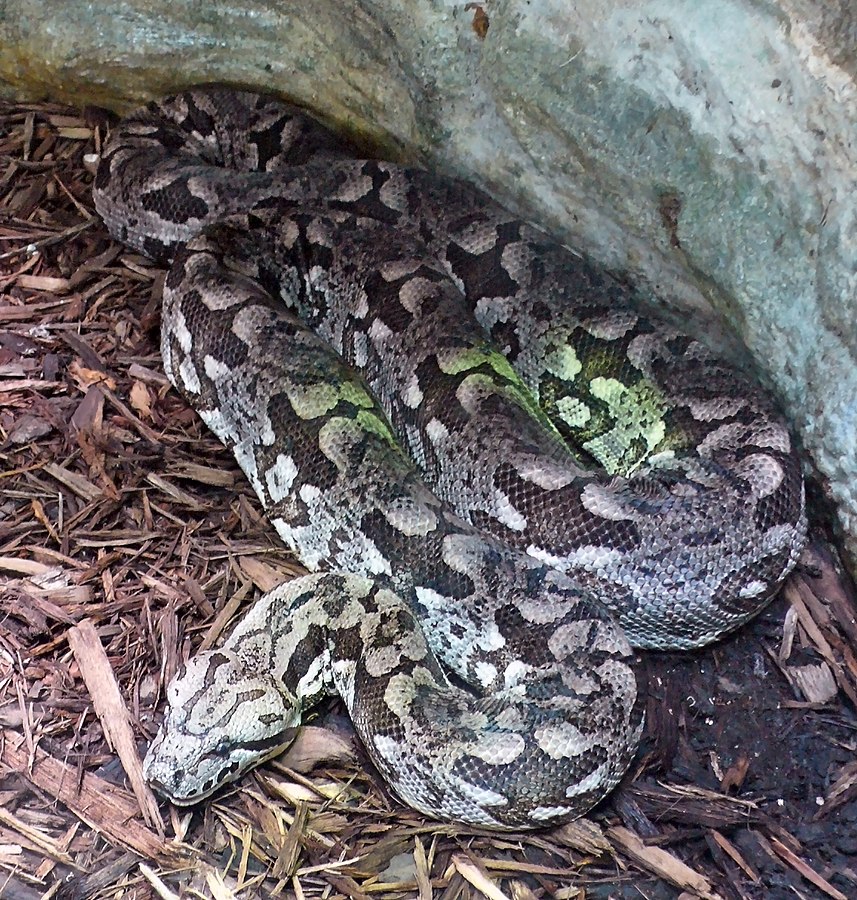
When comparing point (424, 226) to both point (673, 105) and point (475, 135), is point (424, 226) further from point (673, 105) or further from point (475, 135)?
point (673, 105)

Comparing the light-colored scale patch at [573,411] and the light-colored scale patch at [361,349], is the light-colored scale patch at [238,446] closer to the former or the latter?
the light-colored scale patch at [361,349]

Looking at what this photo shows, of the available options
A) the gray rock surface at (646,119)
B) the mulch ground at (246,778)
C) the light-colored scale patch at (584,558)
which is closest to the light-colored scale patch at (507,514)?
the light-colored scale patch at (584,558)

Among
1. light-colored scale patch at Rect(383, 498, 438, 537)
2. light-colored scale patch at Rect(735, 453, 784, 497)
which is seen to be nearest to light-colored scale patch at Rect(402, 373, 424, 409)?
light-colored scale patch at Rect(383, 498, 438, 537)

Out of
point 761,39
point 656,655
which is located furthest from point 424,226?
point 656,655

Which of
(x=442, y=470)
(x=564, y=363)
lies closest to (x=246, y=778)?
(x=442, y=470)

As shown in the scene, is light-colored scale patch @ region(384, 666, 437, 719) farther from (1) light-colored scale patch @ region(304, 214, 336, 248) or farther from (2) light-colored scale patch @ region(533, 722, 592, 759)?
(1) light-colored scale patch @ region(304, 214, 336, 248)
